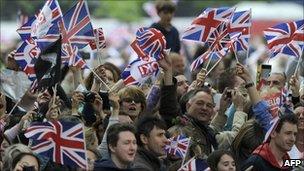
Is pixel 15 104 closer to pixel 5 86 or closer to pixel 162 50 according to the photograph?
pixel 5 86

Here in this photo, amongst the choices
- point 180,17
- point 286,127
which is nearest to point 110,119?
point 286,127

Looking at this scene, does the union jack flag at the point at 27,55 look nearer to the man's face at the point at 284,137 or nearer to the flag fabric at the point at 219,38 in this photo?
the flag fabric at the point at 219,38

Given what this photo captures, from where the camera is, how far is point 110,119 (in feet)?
45.3

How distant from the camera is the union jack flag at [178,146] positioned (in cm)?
1371

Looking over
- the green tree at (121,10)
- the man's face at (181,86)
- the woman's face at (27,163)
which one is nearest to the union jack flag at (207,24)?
the man's face at (181,86)

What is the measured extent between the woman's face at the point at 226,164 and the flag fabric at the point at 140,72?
258 cm

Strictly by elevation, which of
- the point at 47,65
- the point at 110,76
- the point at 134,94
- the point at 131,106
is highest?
the point at 110,76

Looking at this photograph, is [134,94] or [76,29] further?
[76,29]

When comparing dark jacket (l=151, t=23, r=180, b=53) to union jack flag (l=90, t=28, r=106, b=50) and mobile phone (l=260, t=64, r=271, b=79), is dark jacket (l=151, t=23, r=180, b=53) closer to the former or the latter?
union jack flag (l=90, t=28, r=106, b=50)

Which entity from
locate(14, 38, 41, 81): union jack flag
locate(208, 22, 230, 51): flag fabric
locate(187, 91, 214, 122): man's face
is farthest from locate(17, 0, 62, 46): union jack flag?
locate(208, 22, 230, 51): flag fabric

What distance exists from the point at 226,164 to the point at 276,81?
3.18 meters

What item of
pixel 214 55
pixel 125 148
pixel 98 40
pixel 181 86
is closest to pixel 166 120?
pixel 181 86

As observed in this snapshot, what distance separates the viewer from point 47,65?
14.1 metres

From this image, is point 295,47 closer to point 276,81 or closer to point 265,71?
point 265,71
